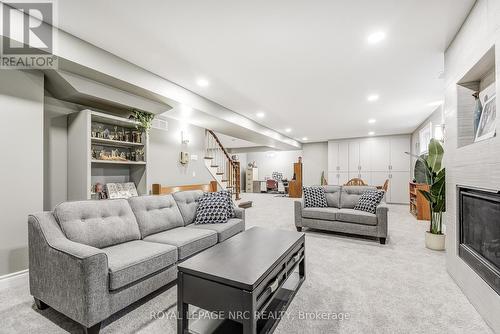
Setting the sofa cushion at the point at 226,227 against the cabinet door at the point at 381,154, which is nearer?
the sofa cushion at the point at 226,227

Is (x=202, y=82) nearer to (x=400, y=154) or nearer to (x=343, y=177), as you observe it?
(x=343, y=177)

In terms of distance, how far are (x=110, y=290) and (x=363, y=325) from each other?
73.5 inches

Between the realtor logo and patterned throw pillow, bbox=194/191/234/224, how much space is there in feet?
7.59

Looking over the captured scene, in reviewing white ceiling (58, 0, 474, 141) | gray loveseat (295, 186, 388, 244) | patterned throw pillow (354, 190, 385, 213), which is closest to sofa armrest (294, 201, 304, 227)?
gray loveseat (295, 186, 388, 244)

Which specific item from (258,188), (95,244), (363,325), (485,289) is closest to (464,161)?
(485,289)

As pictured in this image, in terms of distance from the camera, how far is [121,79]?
288 centimetres

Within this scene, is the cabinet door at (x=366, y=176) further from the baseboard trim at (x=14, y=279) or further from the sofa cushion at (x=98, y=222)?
the baseboard trim at (x=14, y=279)

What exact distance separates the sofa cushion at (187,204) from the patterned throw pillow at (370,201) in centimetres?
278

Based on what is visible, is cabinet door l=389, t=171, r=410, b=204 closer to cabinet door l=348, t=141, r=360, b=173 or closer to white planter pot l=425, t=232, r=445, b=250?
cabinet door l=348, t=141, r=360, b=173

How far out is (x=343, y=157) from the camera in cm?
907

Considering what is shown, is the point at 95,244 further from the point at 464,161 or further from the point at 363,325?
the point at 464,161

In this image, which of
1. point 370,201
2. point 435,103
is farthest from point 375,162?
point 370,201

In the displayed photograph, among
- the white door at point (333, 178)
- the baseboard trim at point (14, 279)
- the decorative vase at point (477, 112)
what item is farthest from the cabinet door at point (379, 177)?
the baseboard trim at point (14, 279)

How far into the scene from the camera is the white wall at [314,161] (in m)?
9.98
